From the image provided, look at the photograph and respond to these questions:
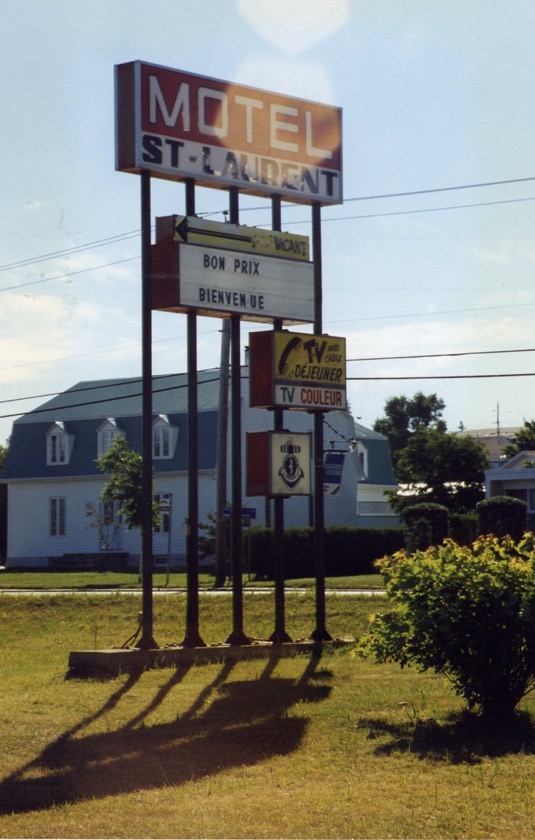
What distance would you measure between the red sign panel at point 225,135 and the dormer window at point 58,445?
117 ft

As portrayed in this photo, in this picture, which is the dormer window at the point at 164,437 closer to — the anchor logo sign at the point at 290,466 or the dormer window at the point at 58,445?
the dormer window at the point at 58,445

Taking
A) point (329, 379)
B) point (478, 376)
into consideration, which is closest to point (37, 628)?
point (329, 379)

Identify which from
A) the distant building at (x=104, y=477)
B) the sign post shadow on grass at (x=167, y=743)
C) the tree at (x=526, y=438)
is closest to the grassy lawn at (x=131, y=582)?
the distant building at (x=104, y=477)

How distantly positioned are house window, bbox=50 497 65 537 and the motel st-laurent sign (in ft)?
115

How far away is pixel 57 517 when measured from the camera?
176 ft

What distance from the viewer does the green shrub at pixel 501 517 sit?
35844mm

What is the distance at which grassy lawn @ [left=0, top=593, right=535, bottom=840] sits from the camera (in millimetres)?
8719

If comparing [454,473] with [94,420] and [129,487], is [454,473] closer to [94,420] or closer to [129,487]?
[94,420]

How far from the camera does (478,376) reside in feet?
105

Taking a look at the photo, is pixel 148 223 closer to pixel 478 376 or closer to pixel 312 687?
pixel 312 687

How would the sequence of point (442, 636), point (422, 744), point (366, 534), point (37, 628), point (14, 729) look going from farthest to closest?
1. point (366, 534)
2. point (37, 628)
3. point (14, 729)
4. point (442, 636)
5. point (422, 744)

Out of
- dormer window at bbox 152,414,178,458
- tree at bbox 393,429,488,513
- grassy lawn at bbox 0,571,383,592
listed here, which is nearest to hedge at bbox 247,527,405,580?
grassy lawn at bbox 0,571,383,592

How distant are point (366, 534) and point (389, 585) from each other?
2615 cm

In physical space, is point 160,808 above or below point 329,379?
below
